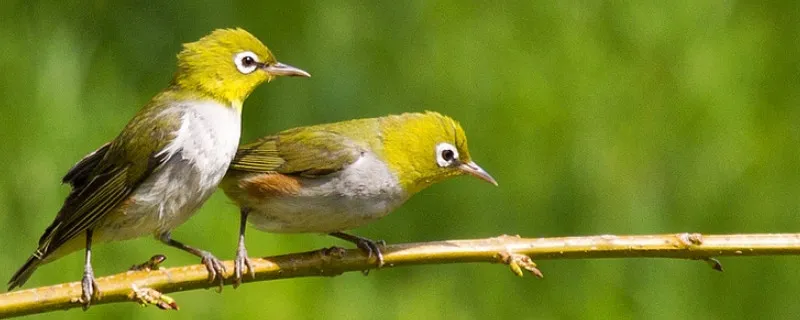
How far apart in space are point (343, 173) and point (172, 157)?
684mm

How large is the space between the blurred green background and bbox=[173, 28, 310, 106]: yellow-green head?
1903mm

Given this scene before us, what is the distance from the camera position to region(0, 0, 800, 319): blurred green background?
22.3ft

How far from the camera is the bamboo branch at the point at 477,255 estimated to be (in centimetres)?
406

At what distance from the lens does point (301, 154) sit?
5262 millimetres

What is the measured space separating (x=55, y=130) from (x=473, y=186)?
194cm

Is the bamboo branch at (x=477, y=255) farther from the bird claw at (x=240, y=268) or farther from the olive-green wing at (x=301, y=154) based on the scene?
the olive-green wing at (x=301, y=154)

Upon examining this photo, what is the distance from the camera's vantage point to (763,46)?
7.45m

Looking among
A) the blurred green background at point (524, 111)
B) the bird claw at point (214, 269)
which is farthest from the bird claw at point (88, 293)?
the blurred green background at point (524, 111)

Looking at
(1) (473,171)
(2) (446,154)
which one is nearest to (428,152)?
(2) (446,154)

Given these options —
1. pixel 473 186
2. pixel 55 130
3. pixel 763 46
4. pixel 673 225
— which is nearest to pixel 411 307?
pixel 473 186

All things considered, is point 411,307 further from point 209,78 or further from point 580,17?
point 209,78

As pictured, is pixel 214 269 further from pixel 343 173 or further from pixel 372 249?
pixel 343 173

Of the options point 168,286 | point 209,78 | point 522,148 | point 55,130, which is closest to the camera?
point 168,286

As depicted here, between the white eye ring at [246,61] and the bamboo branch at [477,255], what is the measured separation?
60 centimetres
